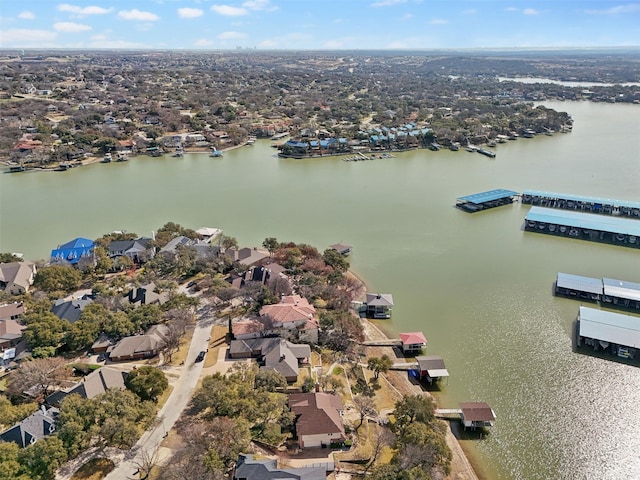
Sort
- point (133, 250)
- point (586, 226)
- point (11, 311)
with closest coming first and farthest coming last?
point (11, 311) < point (133, 250) < point (586, 226)

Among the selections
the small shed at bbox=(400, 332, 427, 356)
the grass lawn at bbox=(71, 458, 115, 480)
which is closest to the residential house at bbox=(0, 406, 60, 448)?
the grass lawn at bbox=(71, 458, 115, 480)

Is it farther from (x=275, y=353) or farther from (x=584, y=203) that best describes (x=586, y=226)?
(x=275, y=353)

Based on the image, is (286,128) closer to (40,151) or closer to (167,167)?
(167,167)

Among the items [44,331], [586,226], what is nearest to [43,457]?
[44,331]

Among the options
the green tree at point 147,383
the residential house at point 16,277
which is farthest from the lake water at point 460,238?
the green tree at point 147,383

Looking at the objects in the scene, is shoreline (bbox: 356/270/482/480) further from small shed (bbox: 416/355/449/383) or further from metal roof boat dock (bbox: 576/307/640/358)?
metal roof boat dock (bbox: 576/307/640/358)

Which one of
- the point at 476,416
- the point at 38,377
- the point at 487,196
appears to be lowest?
the point at 476,416

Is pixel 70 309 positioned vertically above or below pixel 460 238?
below
